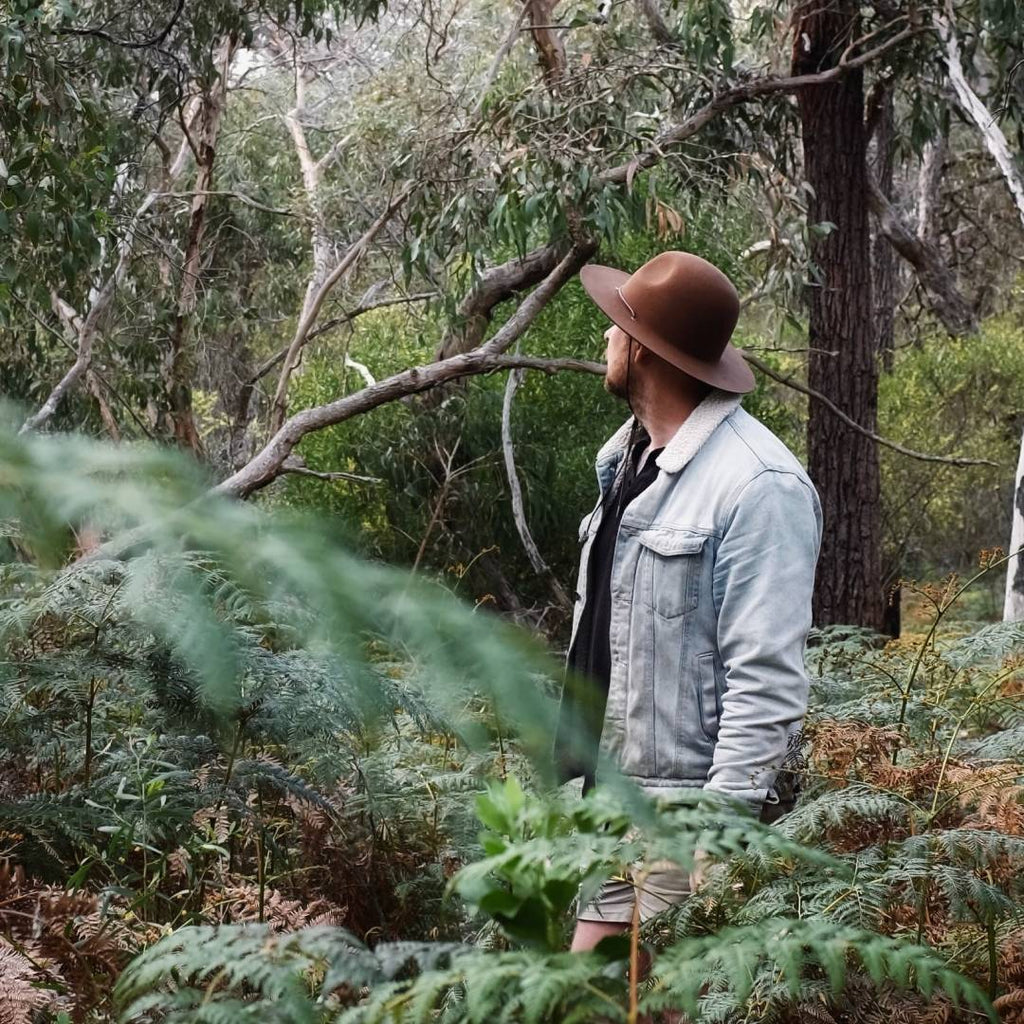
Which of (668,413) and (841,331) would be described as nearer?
(668,413)

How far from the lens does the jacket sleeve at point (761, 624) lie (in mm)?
2654

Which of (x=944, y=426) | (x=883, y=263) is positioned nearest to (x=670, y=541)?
(x=944, y=426)

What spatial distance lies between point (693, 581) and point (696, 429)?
13.1 inches

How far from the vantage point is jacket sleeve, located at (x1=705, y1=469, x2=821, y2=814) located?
2654 mm

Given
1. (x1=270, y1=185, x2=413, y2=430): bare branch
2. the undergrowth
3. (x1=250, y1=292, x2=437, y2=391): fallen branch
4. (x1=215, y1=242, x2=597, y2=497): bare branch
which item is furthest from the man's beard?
(x1=250, y1=292, x2=437, y2=391): fallen branch

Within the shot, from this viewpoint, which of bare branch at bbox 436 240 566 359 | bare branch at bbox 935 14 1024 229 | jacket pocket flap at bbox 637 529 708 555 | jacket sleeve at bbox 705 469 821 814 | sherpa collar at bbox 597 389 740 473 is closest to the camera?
jacket sleeve at bbox 705 469 821 814

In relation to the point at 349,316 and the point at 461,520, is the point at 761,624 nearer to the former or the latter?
the point at 349,316

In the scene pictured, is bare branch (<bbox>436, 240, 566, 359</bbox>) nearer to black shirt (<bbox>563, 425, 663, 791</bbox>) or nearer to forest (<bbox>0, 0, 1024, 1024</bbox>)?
forest (<bbox>0, 0, 1024, 1024</bbox>)

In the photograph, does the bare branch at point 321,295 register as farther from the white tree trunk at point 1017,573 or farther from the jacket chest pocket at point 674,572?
the jacket chest pocket at point 674,572

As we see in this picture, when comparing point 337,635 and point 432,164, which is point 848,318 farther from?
point 337,635

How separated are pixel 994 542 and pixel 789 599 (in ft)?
42.5

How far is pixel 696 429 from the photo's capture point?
115 inches

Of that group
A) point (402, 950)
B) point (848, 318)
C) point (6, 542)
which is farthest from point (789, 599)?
point (848, 318)

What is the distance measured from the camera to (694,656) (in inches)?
111
